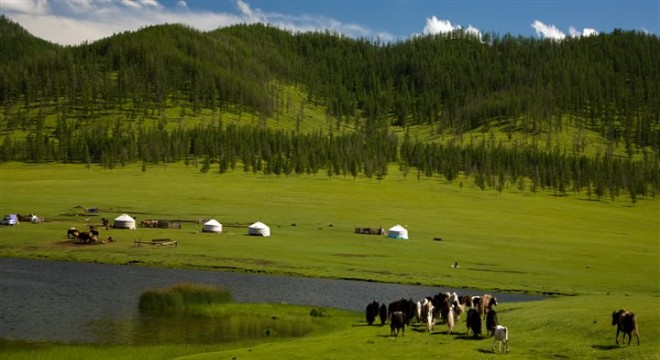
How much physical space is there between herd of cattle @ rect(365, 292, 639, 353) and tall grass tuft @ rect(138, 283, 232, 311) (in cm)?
1445

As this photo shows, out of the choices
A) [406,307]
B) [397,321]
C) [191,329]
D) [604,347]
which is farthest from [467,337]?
[191,329]

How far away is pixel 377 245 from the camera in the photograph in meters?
104

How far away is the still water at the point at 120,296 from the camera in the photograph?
46.0 meters

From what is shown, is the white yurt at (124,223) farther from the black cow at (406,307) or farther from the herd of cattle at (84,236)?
the black cow at (406,307)

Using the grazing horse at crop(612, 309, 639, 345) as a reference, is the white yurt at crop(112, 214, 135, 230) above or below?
below

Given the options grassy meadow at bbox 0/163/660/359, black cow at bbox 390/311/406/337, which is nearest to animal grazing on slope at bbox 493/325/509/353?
grassy meadow at bbox 0/163/660/359

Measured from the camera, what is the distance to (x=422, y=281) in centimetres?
7681

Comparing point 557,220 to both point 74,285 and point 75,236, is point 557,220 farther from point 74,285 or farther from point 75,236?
point 74,285

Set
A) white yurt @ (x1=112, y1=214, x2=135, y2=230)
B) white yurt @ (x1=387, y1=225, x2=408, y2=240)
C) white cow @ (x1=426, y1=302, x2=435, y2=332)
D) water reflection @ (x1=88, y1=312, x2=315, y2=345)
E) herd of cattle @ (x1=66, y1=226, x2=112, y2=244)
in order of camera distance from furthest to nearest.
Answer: white yurt @ (x1=387, y1=225, x2=408, y2=240) < white yurt @ (x1=112, y1=214, x2=135, y2=230) < herd of cattle @ (x1=66, y1=226, x2=112, y2=244) < water reflection @ (x1=88, y1=312, x2=315, y2=345) < white cow @ (x1=426, y1=302, x2=435, y2=332)

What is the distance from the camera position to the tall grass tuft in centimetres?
5553

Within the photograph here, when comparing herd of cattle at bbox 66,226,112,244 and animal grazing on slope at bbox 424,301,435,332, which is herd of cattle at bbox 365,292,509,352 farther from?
herd of cattle at bbox 66,226,112,244

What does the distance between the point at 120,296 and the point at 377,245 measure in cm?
4999

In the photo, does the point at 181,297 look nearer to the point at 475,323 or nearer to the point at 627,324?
the point at 475,323

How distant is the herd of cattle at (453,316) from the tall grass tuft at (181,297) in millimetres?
14446
